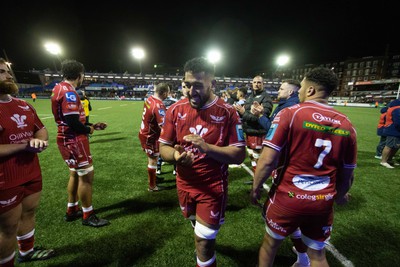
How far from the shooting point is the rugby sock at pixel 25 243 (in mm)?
2723

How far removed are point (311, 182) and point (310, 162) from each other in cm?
20

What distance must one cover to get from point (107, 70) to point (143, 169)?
265ft

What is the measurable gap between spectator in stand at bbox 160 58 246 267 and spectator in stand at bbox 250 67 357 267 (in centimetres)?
40

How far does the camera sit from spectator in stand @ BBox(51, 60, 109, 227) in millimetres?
3170

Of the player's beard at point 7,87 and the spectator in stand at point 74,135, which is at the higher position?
the player's beard at point 7,87

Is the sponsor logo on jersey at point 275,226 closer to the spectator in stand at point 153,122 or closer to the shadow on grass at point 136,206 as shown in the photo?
the shadow on grass at point 136,206

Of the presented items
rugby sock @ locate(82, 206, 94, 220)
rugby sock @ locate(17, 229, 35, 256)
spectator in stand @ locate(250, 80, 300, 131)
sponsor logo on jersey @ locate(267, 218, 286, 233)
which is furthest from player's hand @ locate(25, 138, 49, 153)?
spectator in stand @ locate(250, 80, 300, 131)

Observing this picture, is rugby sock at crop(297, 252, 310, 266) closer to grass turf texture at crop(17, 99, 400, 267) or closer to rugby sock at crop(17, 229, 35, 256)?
grass turf texture at crop(17, 99, 400, 267)

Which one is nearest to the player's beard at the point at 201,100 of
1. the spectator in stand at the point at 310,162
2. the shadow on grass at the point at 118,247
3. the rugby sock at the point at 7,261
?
the spectator in stand at the point at 310,162

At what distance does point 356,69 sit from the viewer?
8294 cm

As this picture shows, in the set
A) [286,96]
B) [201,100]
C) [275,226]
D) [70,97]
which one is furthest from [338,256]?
[70,97]

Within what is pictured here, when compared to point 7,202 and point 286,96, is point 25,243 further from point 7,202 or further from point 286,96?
point 286,96

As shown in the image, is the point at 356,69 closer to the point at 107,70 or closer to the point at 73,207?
the point at 107,70

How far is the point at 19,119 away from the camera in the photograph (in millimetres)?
2256
